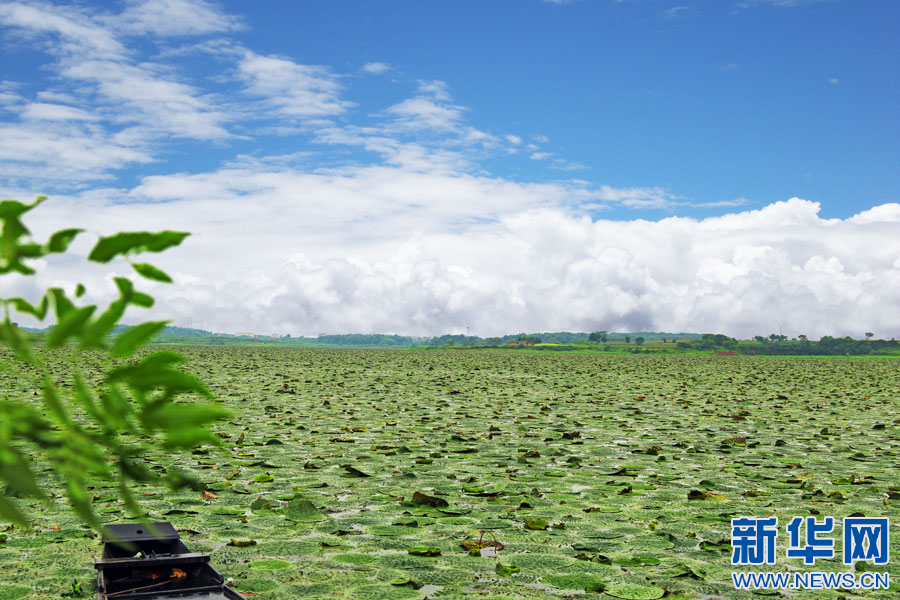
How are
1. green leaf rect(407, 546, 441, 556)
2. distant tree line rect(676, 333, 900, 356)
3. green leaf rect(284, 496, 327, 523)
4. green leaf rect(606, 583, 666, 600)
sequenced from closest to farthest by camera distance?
green leaf rect(606, 583, 666, 600), green leaf rect(407, 546, 441, 556), green leaf rect(284, 496, 327, 523), distant tree line rect(676, 333, 900, 356)

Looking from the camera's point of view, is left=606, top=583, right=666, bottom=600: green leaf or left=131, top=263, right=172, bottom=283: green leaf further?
left=606, top=583, right=666, bottom=600: green leaf

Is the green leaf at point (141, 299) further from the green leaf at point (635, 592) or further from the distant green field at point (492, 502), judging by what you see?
the green leaf at point (635, 592)

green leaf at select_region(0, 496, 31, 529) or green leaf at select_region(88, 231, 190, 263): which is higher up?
green leaf at select_region(88, 231, 190, 263)

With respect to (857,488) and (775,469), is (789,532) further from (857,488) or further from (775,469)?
(775,469)

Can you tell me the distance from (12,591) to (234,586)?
3.63 feet

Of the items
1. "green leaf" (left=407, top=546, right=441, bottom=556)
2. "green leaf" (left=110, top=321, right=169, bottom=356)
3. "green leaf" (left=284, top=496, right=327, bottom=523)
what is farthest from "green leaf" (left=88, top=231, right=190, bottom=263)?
"green leaf" (left=284, top=496, right=327, bottom=523)

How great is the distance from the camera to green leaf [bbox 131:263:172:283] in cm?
98

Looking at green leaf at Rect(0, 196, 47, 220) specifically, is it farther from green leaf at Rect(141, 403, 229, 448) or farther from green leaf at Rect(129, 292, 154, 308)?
green leaf at Rect(141, 403, 229, 448)

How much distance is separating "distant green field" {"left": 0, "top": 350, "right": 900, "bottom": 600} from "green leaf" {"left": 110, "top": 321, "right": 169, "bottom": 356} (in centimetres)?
20

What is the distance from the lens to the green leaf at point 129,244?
94 centimetres

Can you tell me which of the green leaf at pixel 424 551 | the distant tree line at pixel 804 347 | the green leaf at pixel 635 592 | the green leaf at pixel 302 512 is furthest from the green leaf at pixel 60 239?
the distant tree line at pixel 804 347

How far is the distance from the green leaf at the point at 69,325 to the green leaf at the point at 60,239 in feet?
0.30

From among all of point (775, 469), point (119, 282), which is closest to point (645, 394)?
point (775, 469)

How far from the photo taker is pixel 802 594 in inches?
152
